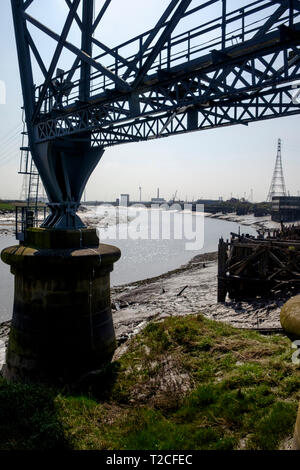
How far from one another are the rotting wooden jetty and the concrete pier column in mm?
7723

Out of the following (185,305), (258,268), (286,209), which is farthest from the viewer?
(286,209)

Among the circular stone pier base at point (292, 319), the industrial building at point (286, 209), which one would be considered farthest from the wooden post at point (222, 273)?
the industrial building at point (286, 209)

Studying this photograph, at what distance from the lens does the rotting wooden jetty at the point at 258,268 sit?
549 inches

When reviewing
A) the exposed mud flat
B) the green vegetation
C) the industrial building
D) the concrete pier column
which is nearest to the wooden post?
the exposed mud flat

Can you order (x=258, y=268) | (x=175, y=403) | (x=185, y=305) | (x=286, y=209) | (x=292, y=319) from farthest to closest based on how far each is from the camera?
(x=286, y=209) → (x=185, y=305) → (x=258, y=268) → (x=175, y=403) → (x=292, y=319)

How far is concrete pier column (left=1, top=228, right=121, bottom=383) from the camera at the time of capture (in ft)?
25.8

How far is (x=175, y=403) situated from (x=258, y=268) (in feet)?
33.1

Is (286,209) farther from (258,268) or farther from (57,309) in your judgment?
(57,309)

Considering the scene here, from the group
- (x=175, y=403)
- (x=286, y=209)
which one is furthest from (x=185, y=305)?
(x=286, y=209)

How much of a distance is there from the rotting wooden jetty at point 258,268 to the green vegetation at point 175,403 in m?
6.44

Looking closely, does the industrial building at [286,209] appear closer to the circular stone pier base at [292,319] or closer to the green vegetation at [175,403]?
the green vegetation at [175,403]

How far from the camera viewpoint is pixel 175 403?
5766 mm

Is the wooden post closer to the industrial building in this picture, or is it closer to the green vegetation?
the green vegetation

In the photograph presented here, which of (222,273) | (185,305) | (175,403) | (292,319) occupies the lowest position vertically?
(185,305)
